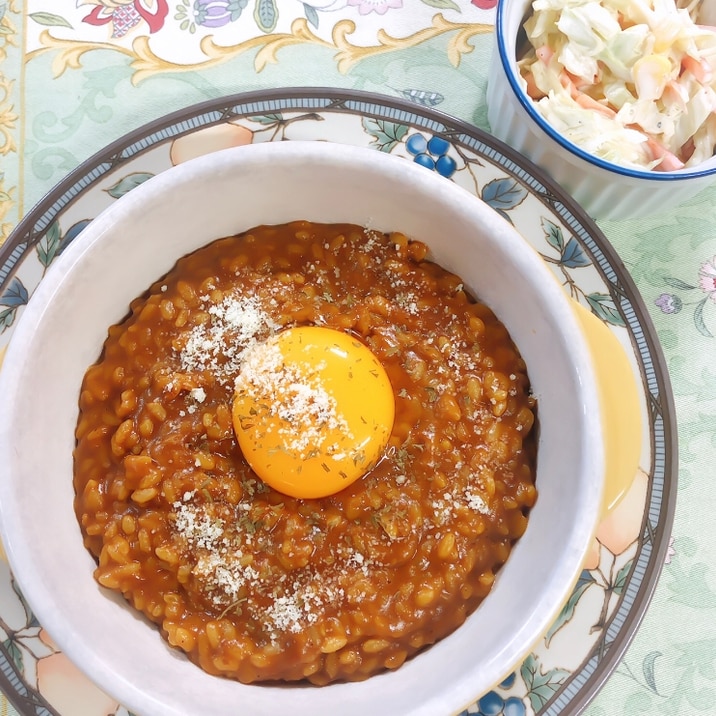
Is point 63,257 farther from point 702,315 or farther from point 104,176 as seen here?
point 702,315

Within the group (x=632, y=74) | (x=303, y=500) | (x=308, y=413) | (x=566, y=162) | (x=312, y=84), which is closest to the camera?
(x=308, y=413)

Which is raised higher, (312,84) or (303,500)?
(312,84)

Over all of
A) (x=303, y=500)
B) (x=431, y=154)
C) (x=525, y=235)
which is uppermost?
(x=431, y=154)

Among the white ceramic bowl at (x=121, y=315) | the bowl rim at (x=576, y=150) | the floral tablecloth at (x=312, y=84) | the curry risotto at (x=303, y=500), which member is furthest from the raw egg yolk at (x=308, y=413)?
the floral tablecloth at (x=312, y=84)

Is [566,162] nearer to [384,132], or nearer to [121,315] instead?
[384,132]

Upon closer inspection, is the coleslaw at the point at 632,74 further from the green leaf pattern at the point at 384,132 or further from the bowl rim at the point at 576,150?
the green leaf pattern at the point at 384,132

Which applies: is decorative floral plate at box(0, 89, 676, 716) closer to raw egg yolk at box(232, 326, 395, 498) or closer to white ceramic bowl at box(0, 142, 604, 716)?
white ceramic bowl at box(0, 142, 604, 716)

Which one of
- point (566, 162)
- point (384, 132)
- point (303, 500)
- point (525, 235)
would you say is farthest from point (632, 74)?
point (303, 500)
